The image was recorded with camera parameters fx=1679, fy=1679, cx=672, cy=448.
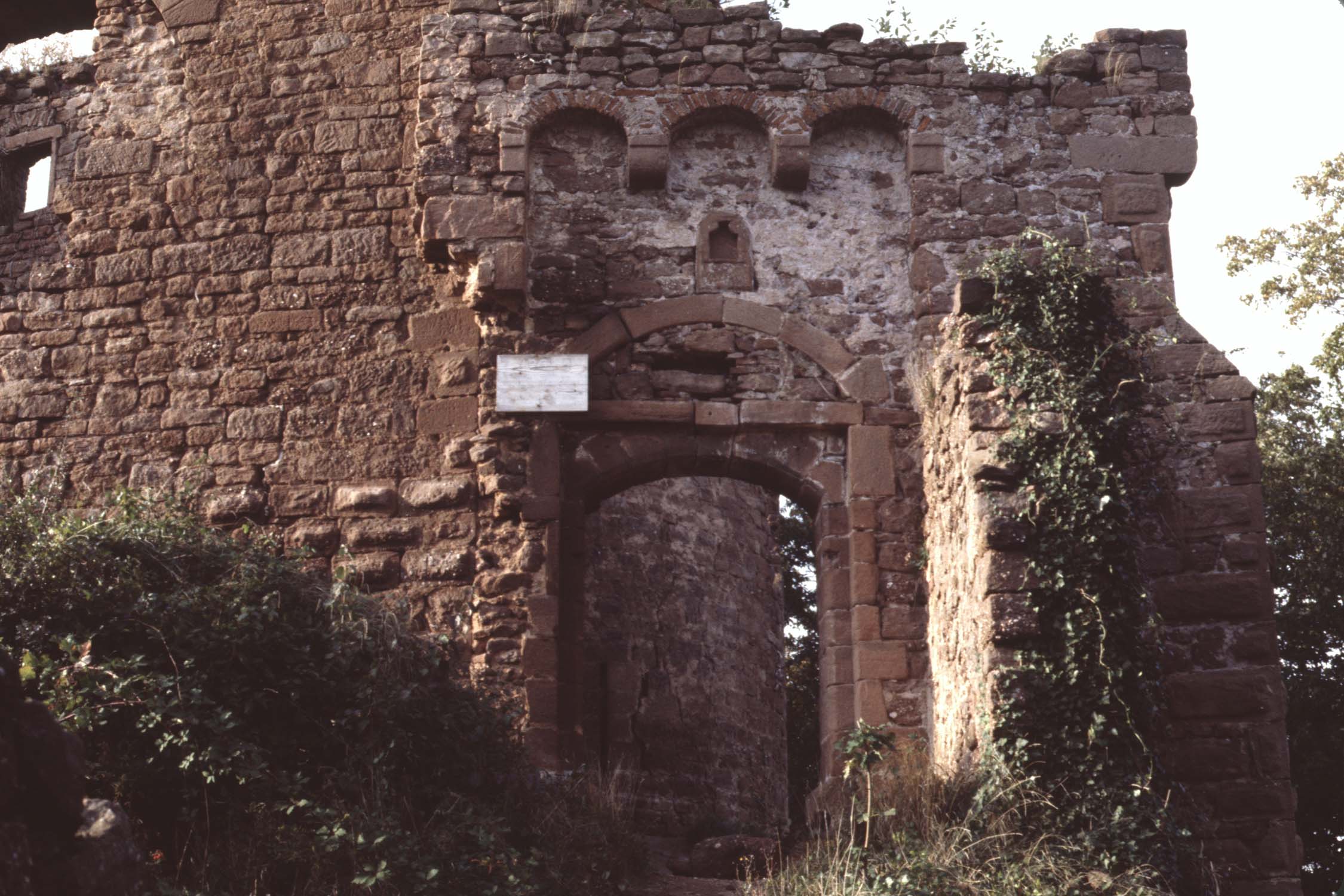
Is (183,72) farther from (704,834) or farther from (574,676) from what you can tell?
(704,834)

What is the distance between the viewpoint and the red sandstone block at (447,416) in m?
9.31

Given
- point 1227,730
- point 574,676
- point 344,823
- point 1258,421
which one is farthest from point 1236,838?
point 1258,421

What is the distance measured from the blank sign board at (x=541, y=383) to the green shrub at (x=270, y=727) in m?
1.58

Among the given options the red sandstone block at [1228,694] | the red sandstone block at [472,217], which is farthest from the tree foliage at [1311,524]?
the red sandstone block at [472,217]

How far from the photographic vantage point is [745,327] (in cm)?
935

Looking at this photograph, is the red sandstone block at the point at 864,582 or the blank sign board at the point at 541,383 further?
the blank sign board at the point at 541,383

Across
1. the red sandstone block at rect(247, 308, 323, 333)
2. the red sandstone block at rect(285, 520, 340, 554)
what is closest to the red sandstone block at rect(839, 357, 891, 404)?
the red sandstone block at rect(285, 520, 340, 554)

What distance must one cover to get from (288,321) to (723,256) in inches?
100

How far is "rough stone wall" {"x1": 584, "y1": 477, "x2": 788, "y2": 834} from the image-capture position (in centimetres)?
1155

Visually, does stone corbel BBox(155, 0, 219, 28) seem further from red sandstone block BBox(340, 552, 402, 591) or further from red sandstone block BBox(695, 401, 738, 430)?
red sandstone block BBox(695, 401, 738, 430)

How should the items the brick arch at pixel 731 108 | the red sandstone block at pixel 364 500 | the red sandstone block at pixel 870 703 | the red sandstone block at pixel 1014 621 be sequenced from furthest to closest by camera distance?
the brick arch at pixel 731 108 → the red sandstone block at pixel 364 500 → the red sandstone block at pixel 870 703 → the red sandstone block at pixel 1014 621

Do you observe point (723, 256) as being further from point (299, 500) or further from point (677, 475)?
point (299, 500)

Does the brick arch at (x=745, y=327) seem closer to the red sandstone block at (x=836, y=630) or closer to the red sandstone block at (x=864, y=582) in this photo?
the red sandstone block at (x=864, y=582)

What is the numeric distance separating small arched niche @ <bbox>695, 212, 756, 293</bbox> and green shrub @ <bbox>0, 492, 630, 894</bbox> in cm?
273
